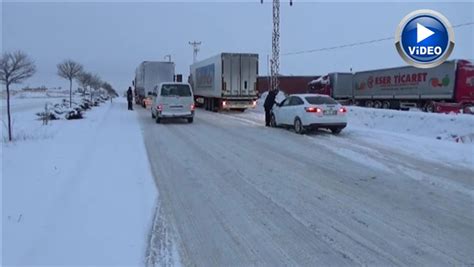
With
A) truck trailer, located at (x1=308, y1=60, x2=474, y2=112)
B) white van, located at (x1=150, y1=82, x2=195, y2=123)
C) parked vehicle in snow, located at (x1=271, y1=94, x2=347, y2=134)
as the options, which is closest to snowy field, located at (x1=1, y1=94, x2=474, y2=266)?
parked vehicle in snow, located at (x1=271, y1=94, x2=347, y2=134)

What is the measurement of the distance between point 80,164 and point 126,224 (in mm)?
4798

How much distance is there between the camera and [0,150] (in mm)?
12836

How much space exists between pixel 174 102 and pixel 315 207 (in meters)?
16.1

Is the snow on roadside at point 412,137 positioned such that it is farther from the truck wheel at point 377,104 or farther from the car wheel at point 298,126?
the truck wheel at point 377,104

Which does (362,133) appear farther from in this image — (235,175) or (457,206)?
(457,206)

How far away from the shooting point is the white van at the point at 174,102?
2238cm

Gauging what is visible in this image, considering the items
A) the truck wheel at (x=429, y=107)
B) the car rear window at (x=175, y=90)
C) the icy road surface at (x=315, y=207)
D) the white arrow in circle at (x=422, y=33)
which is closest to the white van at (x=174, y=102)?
the car rear window at (x=175, y=90)

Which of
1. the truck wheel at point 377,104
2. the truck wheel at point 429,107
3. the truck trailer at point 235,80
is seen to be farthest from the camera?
the truck wheel at point 377,104

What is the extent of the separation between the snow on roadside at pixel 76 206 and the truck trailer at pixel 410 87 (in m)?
22.8

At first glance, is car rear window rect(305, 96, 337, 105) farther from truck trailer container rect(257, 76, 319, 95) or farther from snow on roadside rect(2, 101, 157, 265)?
truck trailer container rect(257, 76, 319, 95)

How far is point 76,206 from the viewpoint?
694 centimetres

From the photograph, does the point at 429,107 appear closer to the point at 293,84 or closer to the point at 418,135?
the point at 418,135

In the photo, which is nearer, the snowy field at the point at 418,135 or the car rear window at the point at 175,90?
the snowy field at the point at 418,135

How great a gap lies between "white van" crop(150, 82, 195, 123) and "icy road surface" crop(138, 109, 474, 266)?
9.77 meters
